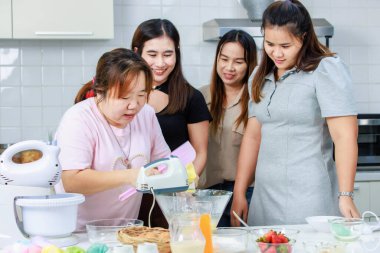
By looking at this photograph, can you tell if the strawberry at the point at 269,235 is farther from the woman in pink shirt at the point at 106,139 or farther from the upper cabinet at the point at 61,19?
the upper cabinet at the point at 61,19

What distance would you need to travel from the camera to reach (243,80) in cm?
294

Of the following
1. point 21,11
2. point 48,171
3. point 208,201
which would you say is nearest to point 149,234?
point 208,201

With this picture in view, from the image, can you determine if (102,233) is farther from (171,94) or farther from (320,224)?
(171,94)

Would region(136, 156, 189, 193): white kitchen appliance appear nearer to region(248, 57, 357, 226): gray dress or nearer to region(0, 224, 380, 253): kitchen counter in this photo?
region(0, 224, 380, 253): kitchen counter

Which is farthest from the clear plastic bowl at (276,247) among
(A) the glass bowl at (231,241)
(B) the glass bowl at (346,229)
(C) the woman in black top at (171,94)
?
(C) the woman in black top at (171,94)

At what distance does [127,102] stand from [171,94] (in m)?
0.61

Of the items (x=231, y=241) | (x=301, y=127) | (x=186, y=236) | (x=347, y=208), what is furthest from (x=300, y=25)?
(x=186, y=236)

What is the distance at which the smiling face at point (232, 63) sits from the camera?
2.87m

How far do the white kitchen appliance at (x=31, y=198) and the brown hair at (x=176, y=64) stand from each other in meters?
0.84

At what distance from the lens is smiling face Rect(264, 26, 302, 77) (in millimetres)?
2367

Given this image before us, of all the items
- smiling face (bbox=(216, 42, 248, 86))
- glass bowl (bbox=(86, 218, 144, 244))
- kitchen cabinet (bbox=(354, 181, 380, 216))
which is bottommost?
kitchen cabinet (bbox=(354, 181, 380, 216))

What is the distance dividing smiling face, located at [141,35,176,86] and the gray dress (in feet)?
1.38

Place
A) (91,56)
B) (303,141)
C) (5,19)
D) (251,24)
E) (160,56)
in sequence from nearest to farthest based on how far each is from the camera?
(303,141) < (160,56) < (5,19) < (251,24) < (91,56)

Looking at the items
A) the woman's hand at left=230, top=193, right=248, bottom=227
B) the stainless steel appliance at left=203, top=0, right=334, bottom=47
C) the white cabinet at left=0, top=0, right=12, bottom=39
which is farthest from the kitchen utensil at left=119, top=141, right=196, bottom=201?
the white cabinet at left=0, top=0, right=12, bottom=39
